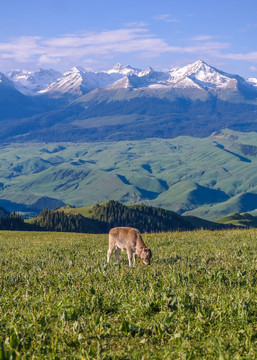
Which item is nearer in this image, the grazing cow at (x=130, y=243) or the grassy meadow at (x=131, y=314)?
the grassy meadow at (x=131, y=314)

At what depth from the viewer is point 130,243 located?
22.6 m

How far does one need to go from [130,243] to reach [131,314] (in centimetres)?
1014

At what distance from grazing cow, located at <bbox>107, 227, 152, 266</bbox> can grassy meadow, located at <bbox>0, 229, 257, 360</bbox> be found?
2.14 meters

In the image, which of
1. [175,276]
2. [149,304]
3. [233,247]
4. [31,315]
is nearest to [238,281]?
[175,276]

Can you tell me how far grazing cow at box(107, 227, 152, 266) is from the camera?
21156 mm

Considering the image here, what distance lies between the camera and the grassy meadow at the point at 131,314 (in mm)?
10359

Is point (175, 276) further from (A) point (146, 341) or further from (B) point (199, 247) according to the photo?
(B) point (199, 247)

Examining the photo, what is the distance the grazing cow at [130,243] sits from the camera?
2116 centimetres

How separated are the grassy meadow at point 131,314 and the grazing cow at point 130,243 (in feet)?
7.02

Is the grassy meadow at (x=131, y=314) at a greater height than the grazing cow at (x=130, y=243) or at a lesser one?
lesser

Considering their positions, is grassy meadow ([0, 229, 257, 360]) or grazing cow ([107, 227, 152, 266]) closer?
grassy meadow ([0, 229, 257, 360])

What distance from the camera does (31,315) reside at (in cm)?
1248

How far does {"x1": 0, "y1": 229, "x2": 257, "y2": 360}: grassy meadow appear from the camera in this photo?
408 inches

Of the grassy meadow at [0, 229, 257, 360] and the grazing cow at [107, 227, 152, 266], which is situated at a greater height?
the grazing cow at [107, 227, 152, 266]
